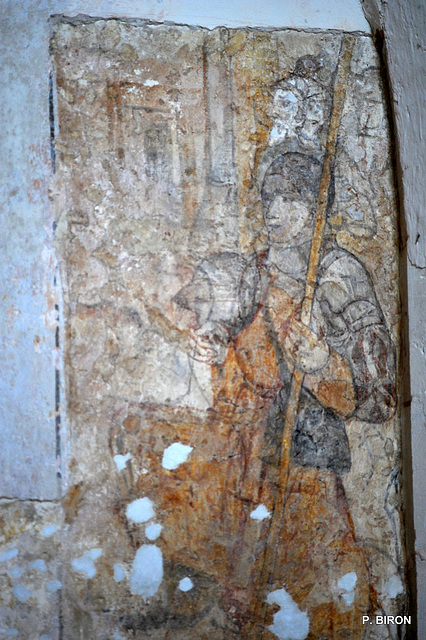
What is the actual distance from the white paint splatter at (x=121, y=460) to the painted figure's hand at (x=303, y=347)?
78 cm

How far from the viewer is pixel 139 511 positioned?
210cm

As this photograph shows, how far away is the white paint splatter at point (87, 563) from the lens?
2068mm

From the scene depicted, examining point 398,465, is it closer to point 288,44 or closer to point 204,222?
point 204,222

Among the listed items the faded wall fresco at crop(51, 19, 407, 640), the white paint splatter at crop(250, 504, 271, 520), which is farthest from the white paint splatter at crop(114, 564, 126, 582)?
the white paint splatter at crop(250, 504, 271, 520)

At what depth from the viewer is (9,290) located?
2.09 meters

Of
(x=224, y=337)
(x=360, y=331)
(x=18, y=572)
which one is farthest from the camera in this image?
(x=360, y=331)

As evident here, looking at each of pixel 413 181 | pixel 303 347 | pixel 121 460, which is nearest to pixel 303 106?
pixel 413 181

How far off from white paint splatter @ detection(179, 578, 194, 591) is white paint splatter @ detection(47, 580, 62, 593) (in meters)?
0.48

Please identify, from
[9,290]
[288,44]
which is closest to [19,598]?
[9,290]

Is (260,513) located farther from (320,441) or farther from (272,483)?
(320,441)

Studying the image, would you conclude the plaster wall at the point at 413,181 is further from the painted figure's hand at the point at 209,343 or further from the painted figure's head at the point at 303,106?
the painted figure's hand at the point at 209,343

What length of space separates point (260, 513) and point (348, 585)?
0.51 m

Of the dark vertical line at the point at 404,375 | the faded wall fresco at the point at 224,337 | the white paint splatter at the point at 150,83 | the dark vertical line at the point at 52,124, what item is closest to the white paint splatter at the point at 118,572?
the faded wall fresco at the point at 224,337

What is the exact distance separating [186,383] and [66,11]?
1606mm
